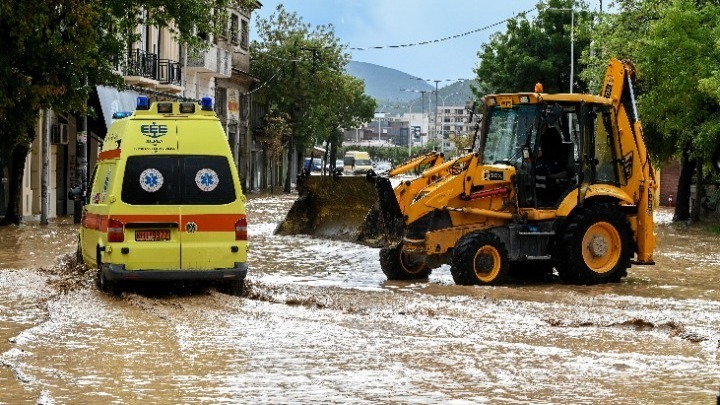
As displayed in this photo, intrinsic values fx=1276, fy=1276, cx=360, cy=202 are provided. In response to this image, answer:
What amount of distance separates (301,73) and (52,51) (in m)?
51.5

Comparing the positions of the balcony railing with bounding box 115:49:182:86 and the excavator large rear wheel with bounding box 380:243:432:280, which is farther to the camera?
the balcony railing with bounding box 115:49:182:86

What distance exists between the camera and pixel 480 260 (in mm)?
17906

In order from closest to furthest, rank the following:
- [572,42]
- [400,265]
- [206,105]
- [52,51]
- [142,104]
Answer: [142,104] → [206,105] → [400,265] → [52,51] → [572,42]

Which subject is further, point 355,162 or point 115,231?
point 355,162

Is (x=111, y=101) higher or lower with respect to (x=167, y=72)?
lower

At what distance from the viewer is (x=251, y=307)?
570 inches

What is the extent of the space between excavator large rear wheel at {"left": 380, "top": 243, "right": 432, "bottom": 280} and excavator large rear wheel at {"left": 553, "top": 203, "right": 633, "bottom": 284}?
6.97 ft

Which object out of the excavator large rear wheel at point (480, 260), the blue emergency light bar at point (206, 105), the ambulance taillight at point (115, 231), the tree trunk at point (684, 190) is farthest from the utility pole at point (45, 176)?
the tree trunk at point (684, 190)

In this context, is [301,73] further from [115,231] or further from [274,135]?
[115,231]

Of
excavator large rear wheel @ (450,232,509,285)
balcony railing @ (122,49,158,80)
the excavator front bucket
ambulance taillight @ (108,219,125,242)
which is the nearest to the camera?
ambulance taillight @ (108,219,125,242)

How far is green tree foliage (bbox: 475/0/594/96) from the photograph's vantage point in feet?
221

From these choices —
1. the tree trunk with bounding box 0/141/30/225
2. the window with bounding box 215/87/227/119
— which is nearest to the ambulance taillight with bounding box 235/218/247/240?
the tree trunk with bounding box 0/141/30/225

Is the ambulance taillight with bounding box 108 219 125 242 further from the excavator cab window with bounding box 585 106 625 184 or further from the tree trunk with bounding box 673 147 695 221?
the tree trunk with bounding box 673 147 695 221

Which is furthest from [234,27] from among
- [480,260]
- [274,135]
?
[480,260]
